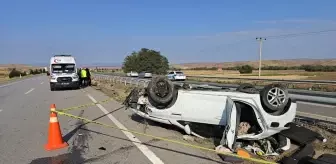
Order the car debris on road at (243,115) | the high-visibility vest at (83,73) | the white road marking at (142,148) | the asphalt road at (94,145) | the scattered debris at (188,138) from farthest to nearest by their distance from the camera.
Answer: the high-visibility vest at (83,73)
the scattered debris at (188,138)
the car debris on road at (243,115)
the asphalt road at (94,145)
the white road marking at (142,148)

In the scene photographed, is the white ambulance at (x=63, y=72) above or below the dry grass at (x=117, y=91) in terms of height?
above

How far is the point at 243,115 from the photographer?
679 centimetres

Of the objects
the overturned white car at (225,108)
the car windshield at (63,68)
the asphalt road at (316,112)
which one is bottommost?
the asphalt road at (316,112)

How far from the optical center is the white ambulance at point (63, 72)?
939 inches

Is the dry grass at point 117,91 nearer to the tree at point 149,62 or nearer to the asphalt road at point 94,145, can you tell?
the asphalt road at point 94,145

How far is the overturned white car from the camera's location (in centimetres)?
600

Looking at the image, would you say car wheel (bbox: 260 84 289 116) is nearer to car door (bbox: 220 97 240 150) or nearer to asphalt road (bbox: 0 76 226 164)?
car door (bbox: 220 97 240 150)

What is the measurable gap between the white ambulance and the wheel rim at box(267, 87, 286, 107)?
2046cm

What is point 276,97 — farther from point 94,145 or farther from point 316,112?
point 316,112

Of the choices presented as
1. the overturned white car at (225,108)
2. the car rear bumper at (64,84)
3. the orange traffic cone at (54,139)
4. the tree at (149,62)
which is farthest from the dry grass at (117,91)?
the tree at (149,62)

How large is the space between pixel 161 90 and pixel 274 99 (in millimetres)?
2918

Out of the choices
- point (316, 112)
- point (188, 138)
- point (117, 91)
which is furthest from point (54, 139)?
point (117, 91)

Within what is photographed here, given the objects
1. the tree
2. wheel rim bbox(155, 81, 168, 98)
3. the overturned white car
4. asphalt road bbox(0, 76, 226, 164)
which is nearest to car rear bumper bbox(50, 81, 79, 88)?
asphalt road bbox(0, 76, 226, 164)

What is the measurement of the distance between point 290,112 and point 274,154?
90cm
